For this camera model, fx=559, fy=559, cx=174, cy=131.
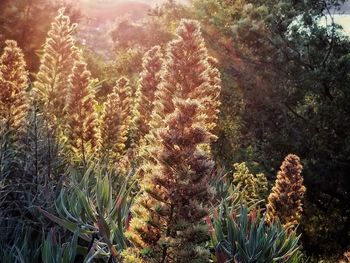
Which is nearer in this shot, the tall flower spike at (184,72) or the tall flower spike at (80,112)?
the tall flower spike at (184,72)

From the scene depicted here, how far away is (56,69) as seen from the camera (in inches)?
286

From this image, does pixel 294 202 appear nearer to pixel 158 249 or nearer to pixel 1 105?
pixel 1 105

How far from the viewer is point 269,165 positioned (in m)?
21.9

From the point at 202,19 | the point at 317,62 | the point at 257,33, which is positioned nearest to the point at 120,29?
the point at 202,19

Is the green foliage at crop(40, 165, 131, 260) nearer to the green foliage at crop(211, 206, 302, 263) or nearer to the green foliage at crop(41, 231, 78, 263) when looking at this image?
the green foliage at crop(41, 231, 78, 263)

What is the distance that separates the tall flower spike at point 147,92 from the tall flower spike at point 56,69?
1007 mm

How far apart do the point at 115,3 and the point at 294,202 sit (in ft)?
210

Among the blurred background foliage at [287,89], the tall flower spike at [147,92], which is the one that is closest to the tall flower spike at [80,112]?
the tall flower spike at [147,92]

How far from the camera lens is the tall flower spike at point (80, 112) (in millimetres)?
7098

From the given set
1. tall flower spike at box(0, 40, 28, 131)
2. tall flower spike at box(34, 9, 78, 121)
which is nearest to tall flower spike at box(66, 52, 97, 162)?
tall flower spike at box(34, 9, 78, 121)

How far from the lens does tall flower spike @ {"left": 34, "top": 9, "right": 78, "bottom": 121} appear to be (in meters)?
7.18

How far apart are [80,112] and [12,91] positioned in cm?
108

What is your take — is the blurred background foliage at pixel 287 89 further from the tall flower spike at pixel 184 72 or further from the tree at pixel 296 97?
the tall flower spike at pixel 184 72

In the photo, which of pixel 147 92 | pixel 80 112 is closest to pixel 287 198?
pixel 147 92
